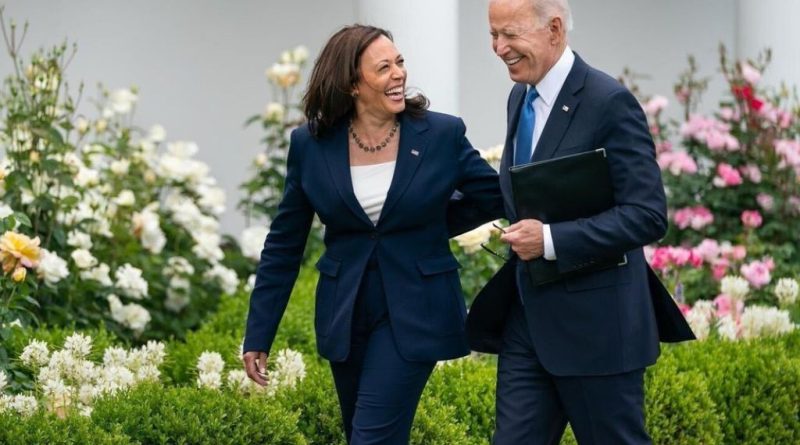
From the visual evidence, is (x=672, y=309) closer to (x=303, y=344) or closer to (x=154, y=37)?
(x=303, y=344)

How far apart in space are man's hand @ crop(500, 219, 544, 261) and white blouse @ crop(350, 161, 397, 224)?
447 mm

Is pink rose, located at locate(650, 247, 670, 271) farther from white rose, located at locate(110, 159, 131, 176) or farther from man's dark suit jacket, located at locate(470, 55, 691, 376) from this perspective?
man's dark suit jacket, located at locate(470, 55, 691, 376)

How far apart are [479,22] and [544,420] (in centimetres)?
592

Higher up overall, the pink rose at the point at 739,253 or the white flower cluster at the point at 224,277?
the white flower cluster at the point at 224,277

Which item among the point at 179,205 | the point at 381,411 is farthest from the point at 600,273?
the point at 179,205

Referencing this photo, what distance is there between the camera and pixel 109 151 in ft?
22.9

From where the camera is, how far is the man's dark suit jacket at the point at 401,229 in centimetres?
398

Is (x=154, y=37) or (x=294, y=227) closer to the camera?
(x=294, y=227)

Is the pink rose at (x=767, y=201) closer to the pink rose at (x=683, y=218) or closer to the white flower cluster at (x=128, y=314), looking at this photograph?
the pink rose at (x=683, y=218)

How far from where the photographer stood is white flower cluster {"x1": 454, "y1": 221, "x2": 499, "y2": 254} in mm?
6320

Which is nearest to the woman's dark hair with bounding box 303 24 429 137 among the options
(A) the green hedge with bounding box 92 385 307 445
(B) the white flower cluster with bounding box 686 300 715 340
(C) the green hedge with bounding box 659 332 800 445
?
(A) the green hedge with bounding box 92 385 307 445

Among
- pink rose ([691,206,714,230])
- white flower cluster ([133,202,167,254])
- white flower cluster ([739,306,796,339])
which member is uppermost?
white flower cluster ([133,202,167,254])

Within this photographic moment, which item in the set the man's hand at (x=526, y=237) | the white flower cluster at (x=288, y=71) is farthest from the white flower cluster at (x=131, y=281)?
the man's hand at (x=526, y=237)

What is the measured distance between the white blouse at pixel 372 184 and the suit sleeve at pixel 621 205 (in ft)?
1.73
